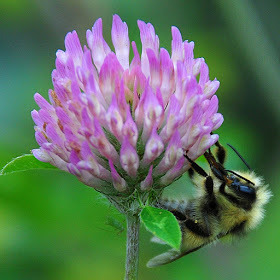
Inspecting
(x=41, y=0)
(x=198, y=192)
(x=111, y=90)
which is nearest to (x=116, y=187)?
(x=111, y=90)

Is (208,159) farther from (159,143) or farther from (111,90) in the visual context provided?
(111,90)

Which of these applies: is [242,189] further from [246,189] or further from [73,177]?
[73,177]

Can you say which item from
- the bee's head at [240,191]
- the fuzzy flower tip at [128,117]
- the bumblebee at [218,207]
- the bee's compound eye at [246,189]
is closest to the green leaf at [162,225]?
the fuzzy flower tip at [128,117]

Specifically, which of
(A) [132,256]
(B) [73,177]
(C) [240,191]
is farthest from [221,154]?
(B) [73,177]

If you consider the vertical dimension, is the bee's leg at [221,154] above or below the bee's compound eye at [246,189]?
above

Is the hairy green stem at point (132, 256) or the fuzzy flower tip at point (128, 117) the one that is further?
the hairy green stem at point (132, 256)

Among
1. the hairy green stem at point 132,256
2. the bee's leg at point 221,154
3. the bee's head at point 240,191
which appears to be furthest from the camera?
the bee's leg at point 221,154

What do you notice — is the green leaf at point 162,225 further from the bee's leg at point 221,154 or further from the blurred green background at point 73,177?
the bee's leg at point 221,154
